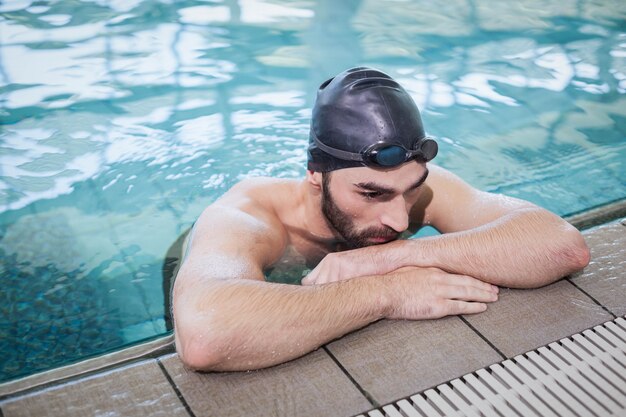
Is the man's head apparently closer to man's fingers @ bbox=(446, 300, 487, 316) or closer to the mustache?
the mustache

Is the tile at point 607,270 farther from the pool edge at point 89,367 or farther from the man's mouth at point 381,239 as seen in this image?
the pool edge at point 89,367

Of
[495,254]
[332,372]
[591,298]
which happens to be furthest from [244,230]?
[591,298]

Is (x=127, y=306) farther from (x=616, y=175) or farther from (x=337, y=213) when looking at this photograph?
(x=616, y=175)

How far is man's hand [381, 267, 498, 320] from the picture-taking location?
2.64 metres

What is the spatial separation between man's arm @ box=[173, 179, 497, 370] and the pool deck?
6 centimetres

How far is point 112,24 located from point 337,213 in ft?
13.1

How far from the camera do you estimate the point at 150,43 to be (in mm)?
5949

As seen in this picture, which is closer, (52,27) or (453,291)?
(453,291)

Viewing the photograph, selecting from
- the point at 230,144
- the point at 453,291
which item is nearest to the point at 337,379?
the point at 453,291

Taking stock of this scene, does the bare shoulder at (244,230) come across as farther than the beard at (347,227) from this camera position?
No

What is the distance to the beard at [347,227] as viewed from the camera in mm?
2857

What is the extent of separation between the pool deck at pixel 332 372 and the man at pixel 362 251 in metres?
0.06

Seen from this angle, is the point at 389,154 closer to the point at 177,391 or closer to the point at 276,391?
the point at 276,391

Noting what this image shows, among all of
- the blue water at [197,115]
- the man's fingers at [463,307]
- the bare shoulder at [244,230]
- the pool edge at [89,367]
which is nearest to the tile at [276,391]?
the pool edge at [89,367]
